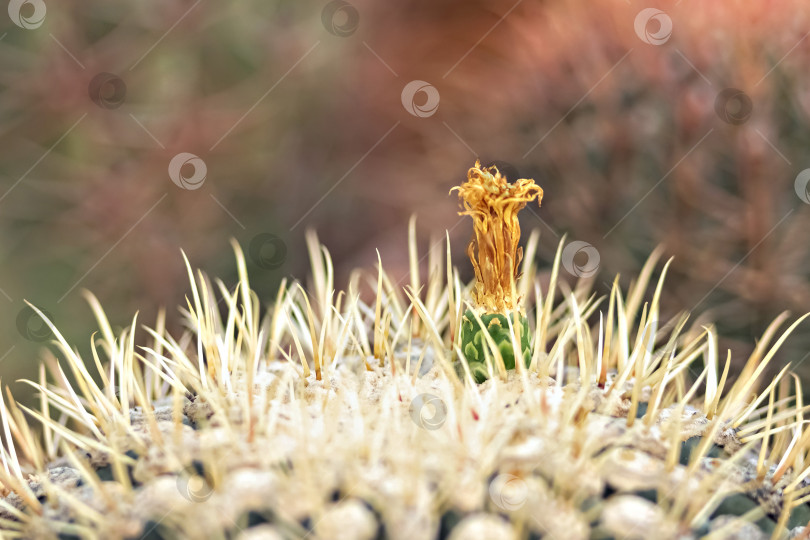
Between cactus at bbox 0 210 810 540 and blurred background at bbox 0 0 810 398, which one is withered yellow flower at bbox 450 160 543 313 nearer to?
cactus at bbox 0 210 810 540

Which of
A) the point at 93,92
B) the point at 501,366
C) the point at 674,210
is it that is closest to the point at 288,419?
the point at 501,366

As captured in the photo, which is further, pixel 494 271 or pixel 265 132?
pixel 265 132

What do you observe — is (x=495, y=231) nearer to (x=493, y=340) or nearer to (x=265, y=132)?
(x=493, y=340)

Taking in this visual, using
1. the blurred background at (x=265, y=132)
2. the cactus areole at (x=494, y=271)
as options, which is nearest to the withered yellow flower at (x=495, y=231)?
the cactus areole at (x=494, y=271)

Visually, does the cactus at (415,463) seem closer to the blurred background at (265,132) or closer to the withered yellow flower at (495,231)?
the withered yellow flower at (495,231)

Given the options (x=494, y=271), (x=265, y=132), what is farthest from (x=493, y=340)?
(x=265, y=132)

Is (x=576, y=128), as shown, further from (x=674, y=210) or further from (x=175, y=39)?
(x=175, y=39)
